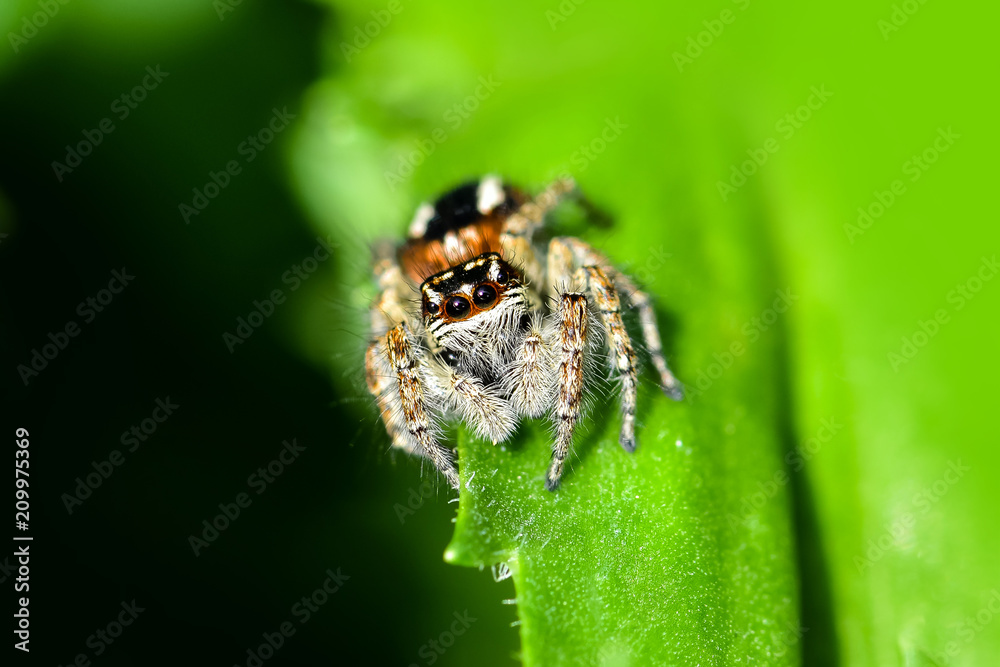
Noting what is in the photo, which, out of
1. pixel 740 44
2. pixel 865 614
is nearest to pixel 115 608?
pixel 865 614

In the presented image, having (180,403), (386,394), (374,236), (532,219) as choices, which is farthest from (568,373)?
(180,403)

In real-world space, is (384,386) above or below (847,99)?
below

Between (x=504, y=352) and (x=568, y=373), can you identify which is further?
(x=504, y=352)

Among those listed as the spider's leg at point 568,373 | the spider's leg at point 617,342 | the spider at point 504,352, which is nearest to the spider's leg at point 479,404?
the spider at point 504,352

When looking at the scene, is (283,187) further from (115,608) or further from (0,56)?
(115,608)

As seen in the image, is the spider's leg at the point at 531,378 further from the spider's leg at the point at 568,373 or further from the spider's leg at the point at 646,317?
the spider's leg at the point at 646,317

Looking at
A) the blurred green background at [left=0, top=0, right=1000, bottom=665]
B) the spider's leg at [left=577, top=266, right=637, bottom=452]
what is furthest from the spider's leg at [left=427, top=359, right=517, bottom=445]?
the blurred green background at [left=0, top=0, right=1000, bottom=665]

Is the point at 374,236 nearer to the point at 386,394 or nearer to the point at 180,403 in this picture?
the point at 386,394
